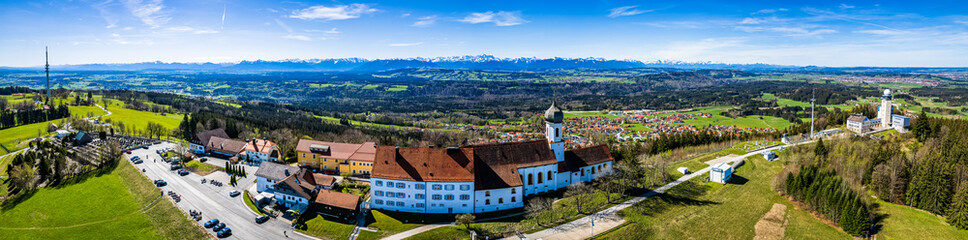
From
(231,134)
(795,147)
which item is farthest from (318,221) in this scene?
(795,147)

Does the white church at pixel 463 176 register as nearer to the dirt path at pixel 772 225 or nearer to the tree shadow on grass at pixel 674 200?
the tree shadow on grass at pixel 674 200

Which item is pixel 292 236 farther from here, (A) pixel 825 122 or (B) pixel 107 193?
(A) pixel 825 122

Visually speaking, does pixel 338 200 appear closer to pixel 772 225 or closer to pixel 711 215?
pixel 711 215

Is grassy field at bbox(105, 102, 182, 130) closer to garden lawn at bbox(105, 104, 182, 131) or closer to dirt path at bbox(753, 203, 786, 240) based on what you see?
garden lawn at bbox(105, 104, 182, 131)

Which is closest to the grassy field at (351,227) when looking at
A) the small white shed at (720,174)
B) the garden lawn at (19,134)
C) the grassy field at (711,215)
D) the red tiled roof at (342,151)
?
the red tiled roof at (342,151)

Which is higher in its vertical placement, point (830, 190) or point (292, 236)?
point (830, 190)
